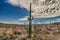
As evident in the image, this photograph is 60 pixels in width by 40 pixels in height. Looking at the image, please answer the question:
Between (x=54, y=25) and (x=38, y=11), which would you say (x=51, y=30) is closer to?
(x=54, y=25)

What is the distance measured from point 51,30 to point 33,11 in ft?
1.78

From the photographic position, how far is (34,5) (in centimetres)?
372

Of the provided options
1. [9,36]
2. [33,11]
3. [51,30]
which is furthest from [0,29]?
[51,30]

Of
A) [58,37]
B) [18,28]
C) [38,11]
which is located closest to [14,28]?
[18,28]

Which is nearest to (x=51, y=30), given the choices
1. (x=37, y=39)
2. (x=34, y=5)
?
(x=37, y=39)

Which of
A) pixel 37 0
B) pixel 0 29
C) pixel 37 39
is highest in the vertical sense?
pixel 37 0

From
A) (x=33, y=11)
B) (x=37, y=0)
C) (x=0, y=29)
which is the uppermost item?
(x=37, y=0)

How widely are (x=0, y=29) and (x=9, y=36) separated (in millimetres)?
227

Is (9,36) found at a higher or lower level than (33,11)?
lower

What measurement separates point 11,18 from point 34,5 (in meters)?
0.54

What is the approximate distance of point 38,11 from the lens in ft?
12.3

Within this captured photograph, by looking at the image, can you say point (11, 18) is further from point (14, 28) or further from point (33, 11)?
point (33, 11)

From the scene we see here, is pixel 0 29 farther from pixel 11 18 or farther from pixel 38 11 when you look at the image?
pixel 38 11

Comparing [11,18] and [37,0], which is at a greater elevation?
[37,0]
